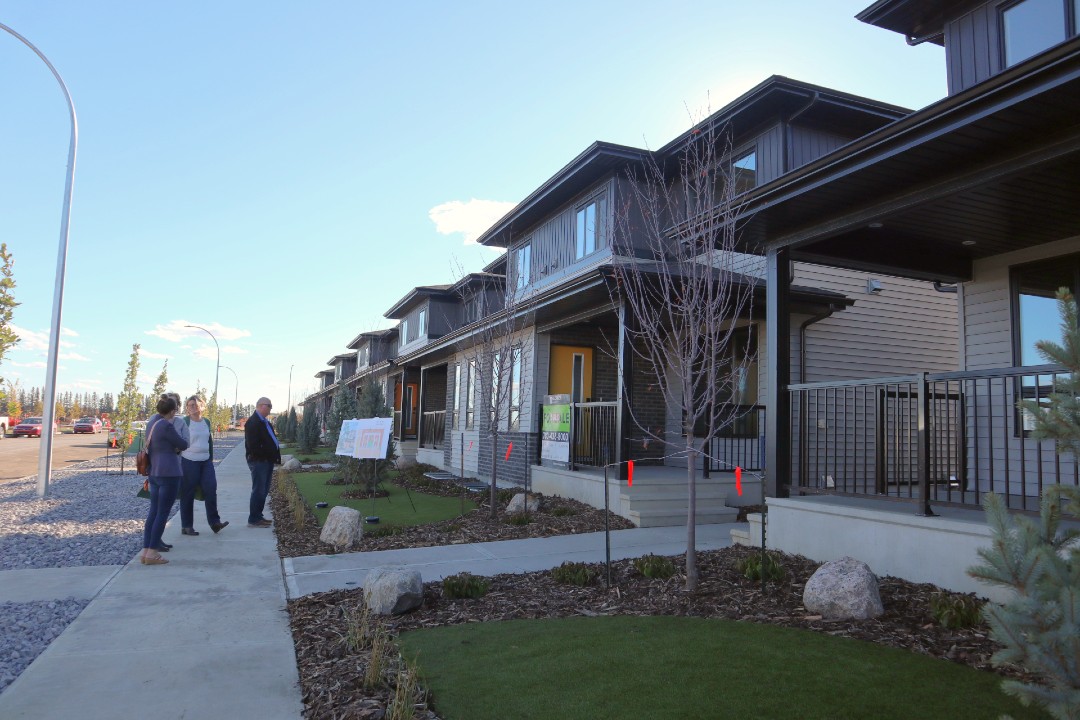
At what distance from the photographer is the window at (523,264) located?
1745cm

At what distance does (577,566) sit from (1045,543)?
15.5 ft

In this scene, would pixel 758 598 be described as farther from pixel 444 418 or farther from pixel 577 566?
pixel 444 418

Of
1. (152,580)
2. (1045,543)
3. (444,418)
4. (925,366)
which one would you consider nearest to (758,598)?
(1045,543)

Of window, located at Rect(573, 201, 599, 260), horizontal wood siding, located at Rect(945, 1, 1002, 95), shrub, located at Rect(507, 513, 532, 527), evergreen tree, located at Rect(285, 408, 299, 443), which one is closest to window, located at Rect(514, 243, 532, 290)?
window, located at Rect(573, 201, 599, 260)

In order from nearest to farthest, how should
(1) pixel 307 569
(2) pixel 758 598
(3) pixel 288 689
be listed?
(3) pixel 288 689 → (2) pixel 758 598 → (1) pixel 307 569

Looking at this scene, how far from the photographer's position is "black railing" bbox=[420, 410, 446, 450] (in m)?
22.6

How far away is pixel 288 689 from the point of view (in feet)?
13.8

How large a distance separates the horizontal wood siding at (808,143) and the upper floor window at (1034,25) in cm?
378

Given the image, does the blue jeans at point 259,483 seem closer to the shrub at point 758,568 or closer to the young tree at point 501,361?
the young tree at point 501,361

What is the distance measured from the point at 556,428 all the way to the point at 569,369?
9.90ft

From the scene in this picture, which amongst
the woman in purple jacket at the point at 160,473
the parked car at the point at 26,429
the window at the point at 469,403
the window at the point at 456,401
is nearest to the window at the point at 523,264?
the window at the point at 469,403

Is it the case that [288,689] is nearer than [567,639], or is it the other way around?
[288,689]

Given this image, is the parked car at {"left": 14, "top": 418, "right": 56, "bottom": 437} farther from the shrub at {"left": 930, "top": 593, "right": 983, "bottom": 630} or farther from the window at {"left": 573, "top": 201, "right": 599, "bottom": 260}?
the shrub at {"left": 930, "top": 593, "right": 983, "bottom": 630}

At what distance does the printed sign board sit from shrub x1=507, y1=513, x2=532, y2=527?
235 centimetres
